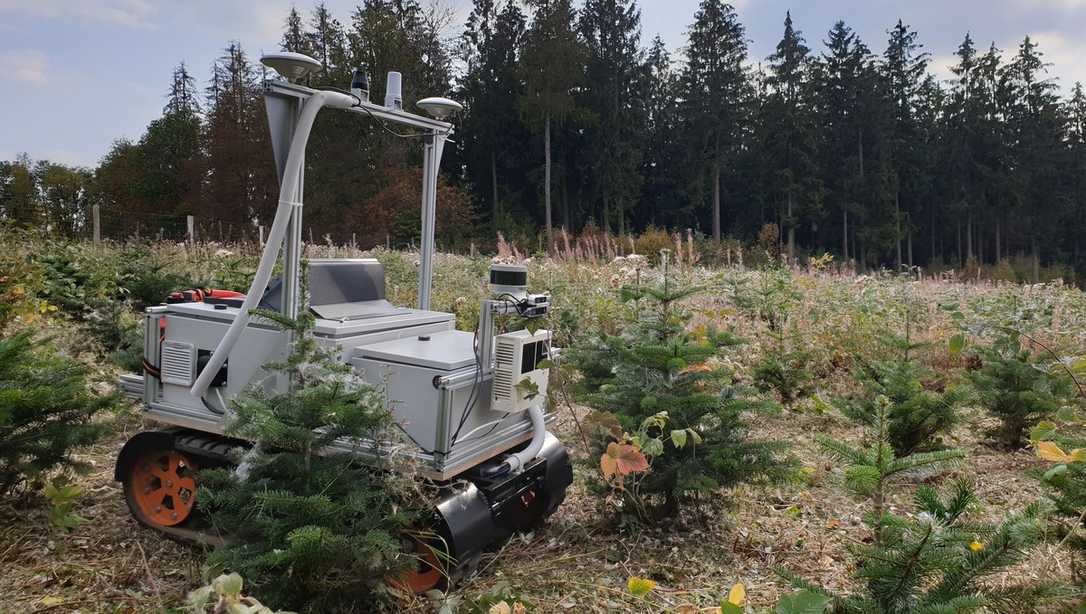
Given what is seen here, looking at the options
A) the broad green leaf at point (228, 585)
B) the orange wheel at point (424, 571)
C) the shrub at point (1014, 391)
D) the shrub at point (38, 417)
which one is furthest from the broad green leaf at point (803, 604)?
the shrub at point (1014, 391)

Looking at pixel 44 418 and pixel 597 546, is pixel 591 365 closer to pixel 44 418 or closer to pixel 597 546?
pixel 597 546

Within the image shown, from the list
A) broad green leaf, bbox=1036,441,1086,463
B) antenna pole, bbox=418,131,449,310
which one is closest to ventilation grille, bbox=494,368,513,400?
antenna pole, bbox=418,131,449,310

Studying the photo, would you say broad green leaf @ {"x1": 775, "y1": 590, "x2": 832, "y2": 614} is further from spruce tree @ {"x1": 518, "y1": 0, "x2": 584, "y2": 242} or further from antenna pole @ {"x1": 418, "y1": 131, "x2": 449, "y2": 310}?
spruce tree @ {"x1": 518, "y1": 0, "x2": 584, "y2": 242}

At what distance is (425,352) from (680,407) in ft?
3.75

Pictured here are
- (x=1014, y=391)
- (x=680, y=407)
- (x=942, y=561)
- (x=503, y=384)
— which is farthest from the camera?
(x=1014, y=391)

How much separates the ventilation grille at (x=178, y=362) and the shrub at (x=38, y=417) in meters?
0.51

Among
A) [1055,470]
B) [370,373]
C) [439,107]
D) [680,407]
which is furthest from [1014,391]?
[370,373]

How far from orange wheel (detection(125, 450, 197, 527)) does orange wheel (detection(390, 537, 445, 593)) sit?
1.09 metres

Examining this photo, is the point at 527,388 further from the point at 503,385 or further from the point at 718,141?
the point at 718,141

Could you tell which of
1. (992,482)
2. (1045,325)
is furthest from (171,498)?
(1045,325)

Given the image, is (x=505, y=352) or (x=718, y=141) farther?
(x=718, y=141)

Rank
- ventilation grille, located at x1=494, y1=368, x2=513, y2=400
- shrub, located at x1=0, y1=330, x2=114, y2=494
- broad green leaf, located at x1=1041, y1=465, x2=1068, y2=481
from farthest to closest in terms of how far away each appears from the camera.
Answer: shrub, located at x1=0, y1=330, x2=114, y2=494 < ventilation grille, located at x1=494, y1=368, x2=513, y2=400 < broad green leaf, located at x1=1041, y1=465, x2=1068, y2=481

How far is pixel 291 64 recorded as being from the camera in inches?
93.8

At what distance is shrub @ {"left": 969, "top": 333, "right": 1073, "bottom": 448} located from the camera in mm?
4246
